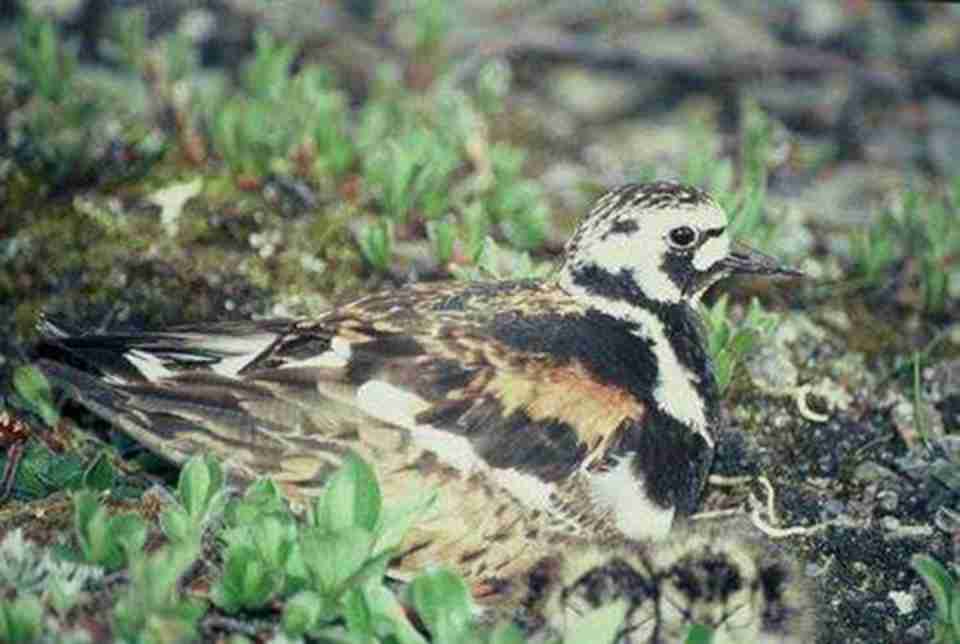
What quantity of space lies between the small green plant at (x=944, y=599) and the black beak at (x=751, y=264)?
4.71 ft

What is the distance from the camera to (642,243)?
5906mm

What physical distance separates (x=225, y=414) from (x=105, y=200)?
232cm

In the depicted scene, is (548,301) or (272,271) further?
(272,271)

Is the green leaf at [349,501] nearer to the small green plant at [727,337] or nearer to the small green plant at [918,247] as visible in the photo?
the small green plant at [727,337]

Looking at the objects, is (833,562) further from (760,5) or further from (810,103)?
(760,5)

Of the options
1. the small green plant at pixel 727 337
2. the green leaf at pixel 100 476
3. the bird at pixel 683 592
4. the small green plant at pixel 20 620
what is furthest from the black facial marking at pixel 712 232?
the small green plant at pixel 20 620

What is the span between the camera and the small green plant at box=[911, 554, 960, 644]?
4980 millimetres

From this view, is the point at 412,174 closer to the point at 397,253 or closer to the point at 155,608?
the point at 397,253

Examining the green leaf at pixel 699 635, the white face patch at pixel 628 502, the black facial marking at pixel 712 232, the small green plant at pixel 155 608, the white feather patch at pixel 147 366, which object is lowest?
the white face patch at pixel 628 502

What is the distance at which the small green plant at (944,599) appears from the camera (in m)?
4.98

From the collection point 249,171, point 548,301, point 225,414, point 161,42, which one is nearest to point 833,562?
point 548,301

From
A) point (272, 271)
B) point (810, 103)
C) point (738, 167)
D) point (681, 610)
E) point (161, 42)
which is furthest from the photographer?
point (810, 103)

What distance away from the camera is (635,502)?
5449 mm

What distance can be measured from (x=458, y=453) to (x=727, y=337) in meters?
1.55
